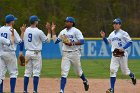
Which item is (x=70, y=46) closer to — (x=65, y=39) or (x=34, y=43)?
(x=65, y=39)

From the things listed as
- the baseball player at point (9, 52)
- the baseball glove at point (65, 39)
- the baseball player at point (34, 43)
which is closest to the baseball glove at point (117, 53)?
the baseball glove at point (65, 39)

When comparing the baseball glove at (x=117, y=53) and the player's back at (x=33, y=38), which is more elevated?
the player's back at (x=33, y=38)

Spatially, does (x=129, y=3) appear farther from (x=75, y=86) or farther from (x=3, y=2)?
(x=75, y=86)

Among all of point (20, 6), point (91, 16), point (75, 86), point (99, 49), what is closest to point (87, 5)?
point (91, 16)

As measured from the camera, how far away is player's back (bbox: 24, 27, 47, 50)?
43.2 feet

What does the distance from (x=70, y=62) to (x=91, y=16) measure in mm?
33094

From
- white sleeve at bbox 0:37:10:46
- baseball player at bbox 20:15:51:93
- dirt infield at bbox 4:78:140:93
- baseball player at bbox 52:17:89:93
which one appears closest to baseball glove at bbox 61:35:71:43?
baseball player at bbox 52:17:89:93

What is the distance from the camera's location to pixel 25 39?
13.3 m

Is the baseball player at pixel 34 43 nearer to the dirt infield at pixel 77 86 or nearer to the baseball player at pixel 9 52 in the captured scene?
the baseball player at pixel 9 52

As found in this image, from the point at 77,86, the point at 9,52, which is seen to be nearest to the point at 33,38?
the point at 9,52

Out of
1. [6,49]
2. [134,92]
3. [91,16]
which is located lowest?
[134,92]

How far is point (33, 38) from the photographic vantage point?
13172mm

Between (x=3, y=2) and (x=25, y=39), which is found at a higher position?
(x=3, y=2)

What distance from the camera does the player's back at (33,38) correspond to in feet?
43.2
